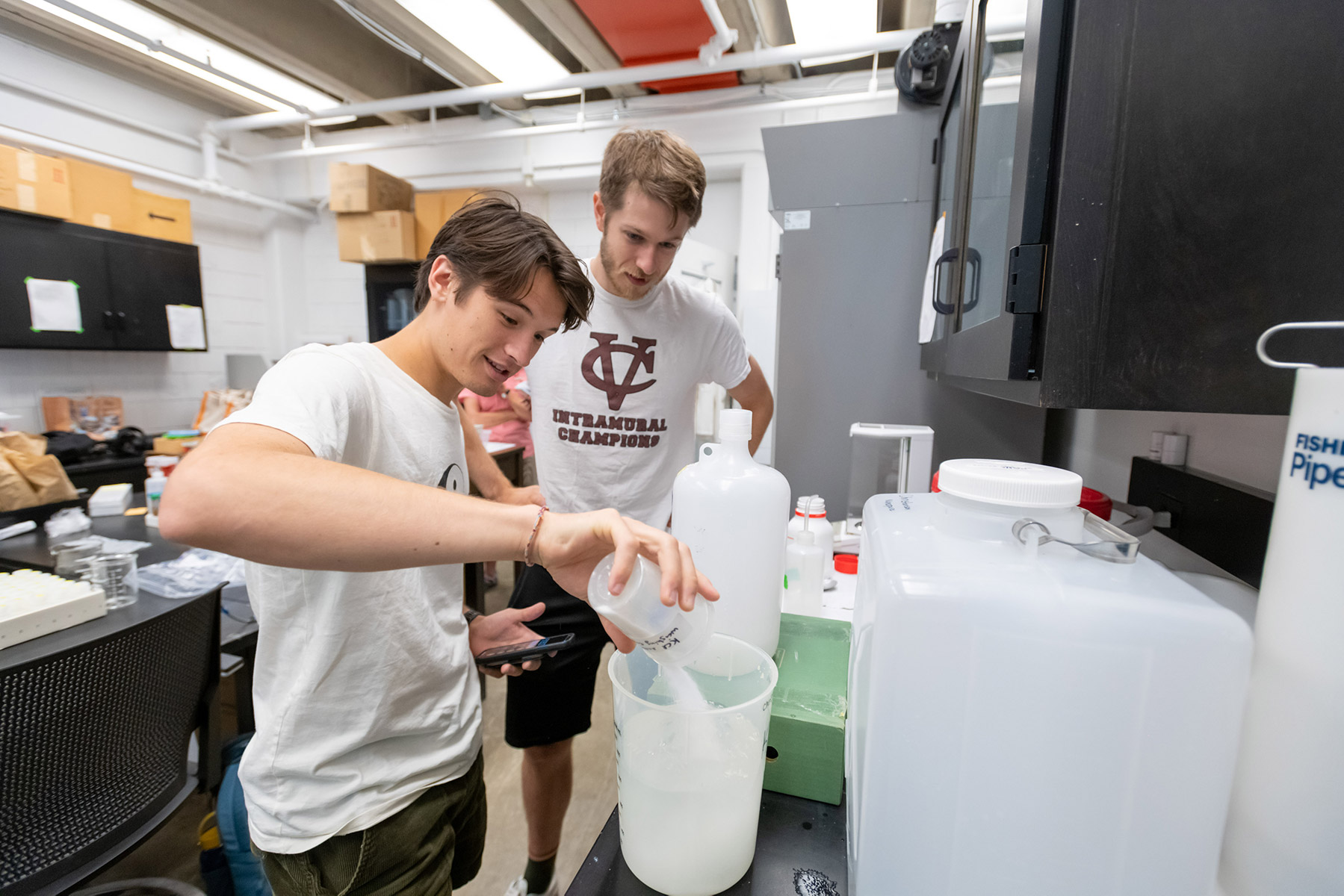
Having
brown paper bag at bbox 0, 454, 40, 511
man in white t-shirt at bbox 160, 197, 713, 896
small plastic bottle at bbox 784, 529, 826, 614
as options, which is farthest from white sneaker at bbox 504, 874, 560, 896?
brown paper bag at bbox 0, 454, 40, 511

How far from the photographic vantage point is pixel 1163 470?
90 centimetres

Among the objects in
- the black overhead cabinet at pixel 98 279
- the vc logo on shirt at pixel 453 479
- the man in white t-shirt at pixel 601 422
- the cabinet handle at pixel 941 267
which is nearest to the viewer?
the vc logo on shirt at pixel 453 479

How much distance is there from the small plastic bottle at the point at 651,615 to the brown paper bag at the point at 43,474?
2.46 metres

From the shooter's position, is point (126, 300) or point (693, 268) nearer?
point (693, 268)

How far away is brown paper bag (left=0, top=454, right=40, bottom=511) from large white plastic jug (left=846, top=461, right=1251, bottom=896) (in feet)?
8.88

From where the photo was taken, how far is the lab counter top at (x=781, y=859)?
1.90 feet

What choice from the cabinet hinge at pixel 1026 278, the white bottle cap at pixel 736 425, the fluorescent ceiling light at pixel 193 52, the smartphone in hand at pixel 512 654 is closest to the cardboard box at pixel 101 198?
the fluorescent ceiling light at pixel 193 52

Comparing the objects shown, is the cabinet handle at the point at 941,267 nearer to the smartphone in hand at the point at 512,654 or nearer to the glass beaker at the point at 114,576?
the smartphone in hand at the point at 512,654

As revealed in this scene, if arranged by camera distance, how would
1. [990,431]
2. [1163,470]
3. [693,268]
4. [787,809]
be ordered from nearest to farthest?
[787,809], [1163,470], [990,431], [693,268]

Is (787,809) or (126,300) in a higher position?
(126,300)

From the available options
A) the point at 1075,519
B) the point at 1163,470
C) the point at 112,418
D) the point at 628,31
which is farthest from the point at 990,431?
the point at 112,418

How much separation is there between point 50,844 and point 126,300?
3.57 m

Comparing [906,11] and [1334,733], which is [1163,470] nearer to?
[1334,733]

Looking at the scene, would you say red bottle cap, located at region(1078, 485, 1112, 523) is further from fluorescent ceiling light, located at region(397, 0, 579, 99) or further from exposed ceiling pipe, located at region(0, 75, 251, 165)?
exposed ceiling pipe, located at region(0, 75, 251, 165)
